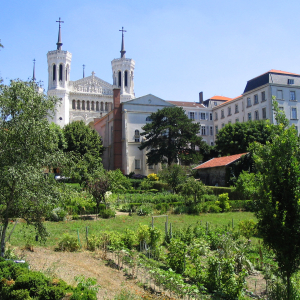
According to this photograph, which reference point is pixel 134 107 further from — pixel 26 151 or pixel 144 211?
pixel 26 151

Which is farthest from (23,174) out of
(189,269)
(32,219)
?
(189,269)

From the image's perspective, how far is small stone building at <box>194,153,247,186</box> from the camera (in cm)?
3553

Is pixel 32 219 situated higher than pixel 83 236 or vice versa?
pixel 32 219

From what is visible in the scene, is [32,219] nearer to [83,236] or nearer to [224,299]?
[83,236]

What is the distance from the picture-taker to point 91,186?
22578mm

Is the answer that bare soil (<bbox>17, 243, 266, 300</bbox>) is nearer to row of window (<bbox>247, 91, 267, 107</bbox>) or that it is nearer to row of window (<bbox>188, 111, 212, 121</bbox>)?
row of window (<bbox>247, 91, 267, 107</bbox>)

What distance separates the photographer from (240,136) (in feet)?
159

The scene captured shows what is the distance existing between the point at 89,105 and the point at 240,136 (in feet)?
166

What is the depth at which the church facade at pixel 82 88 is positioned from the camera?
83000 millimetres

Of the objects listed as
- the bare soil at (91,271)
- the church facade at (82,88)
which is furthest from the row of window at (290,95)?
the bare soil at (91,271)

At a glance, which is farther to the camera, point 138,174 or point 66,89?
point 66,89

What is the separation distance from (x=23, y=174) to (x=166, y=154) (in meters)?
39.0

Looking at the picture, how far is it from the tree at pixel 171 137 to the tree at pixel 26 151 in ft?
122

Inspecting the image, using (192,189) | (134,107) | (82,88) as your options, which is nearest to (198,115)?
(134,107)
